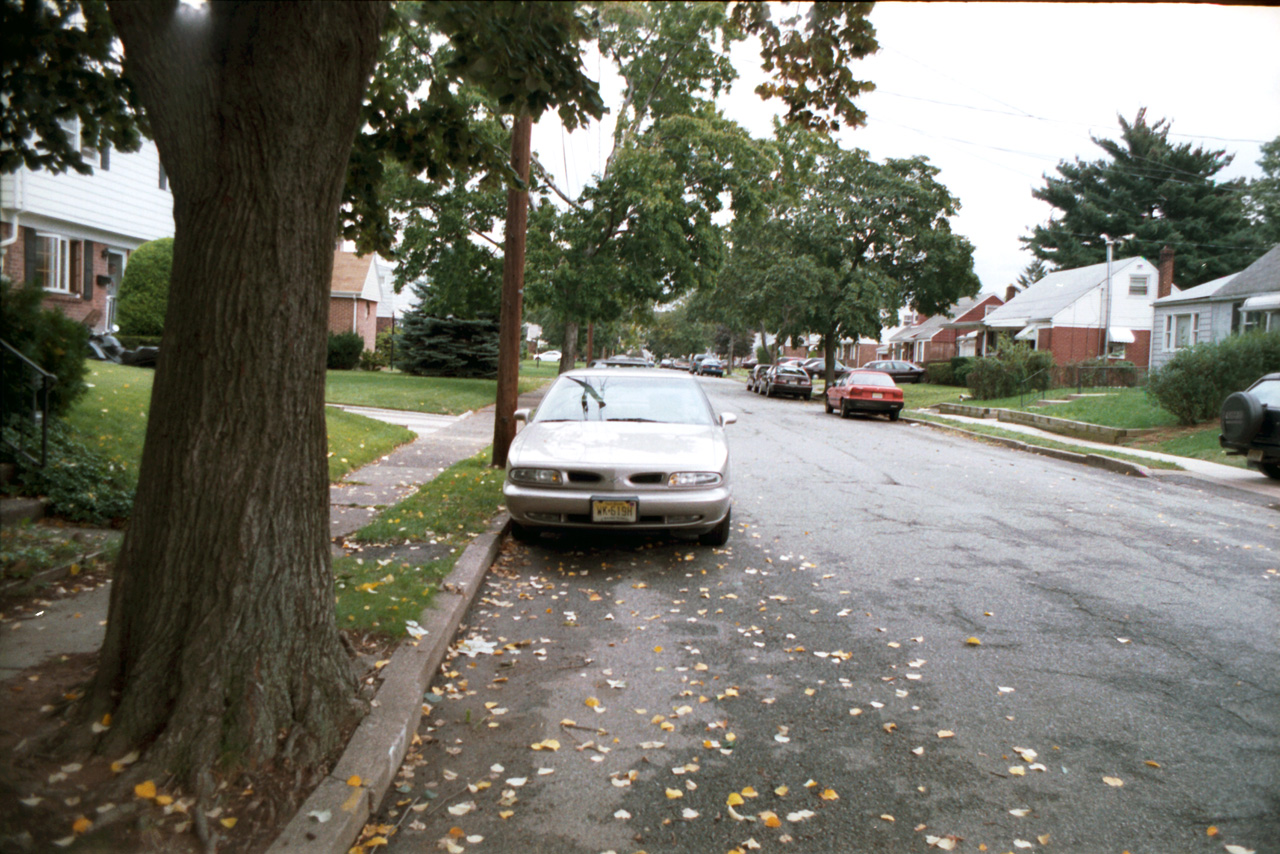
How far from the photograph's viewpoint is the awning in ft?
92.1

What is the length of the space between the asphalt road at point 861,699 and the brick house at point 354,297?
34.4 meters

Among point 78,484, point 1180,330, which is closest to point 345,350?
point 78,484

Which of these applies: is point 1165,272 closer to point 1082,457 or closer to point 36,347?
Result: point 1082,457

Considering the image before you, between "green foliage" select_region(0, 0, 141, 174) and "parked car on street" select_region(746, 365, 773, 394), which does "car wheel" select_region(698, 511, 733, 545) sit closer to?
"green foliage" select_region(0, 0, 141, 174)

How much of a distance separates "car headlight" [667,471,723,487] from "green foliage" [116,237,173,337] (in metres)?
19.3

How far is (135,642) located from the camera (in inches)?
134

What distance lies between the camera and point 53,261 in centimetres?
1922

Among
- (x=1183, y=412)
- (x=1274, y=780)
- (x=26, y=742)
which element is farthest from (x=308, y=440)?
(x=1183, y=412)

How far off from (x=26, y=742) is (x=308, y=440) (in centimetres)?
146

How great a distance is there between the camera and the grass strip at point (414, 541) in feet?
16.7

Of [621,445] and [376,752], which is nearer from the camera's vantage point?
[376,752]

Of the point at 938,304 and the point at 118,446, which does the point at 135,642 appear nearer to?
the point at 118,446

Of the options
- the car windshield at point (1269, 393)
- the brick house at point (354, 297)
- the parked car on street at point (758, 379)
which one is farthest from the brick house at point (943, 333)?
the car windshield at point (1269, 393)

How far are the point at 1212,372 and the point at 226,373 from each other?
2080 centimetres
